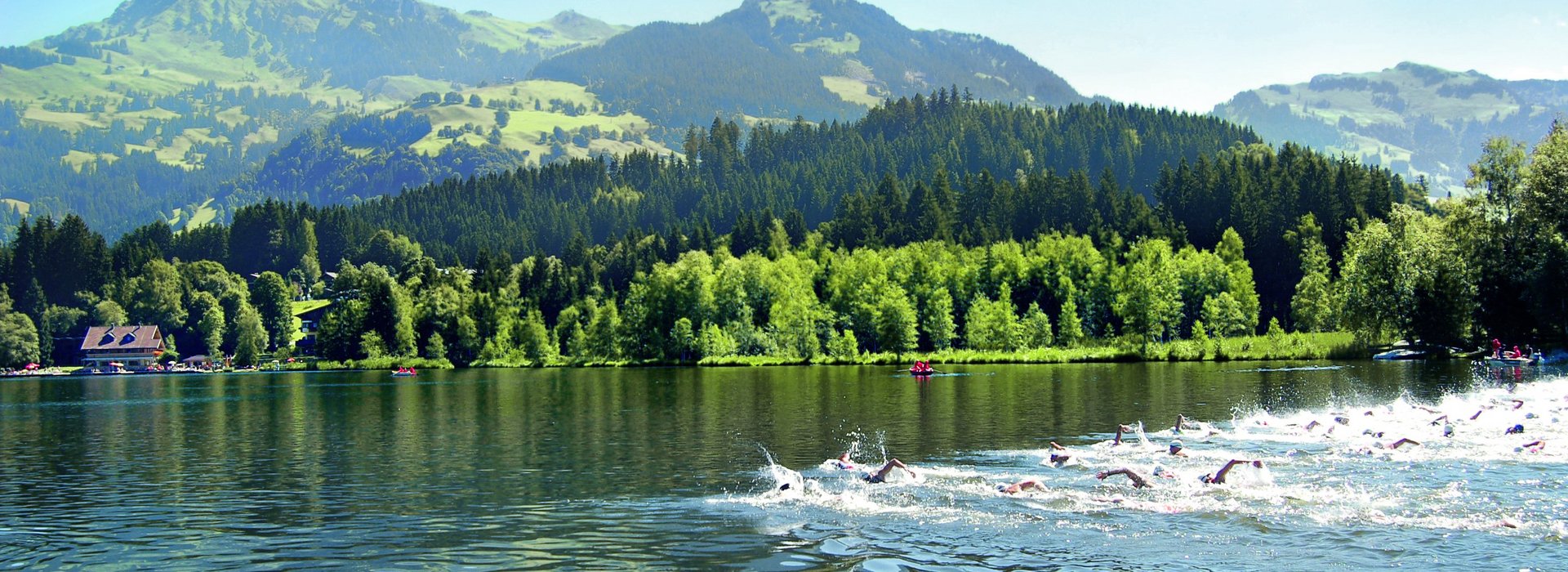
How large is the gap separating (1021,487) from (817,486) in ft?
22.5

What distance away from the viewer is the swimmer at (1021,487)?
35250mm

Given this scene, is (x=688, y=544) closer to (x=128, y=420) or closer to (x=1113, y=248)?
(x=128, y=420)

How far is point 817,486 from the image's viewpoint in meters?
37.7

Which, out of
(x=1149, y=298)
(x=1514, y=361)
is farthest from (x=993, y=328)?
(x=1514, y=361)

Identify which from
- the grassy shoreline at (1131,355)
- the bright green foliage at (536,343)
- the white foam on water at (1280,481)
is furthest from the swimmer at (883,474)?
the bright green foliage at (536,343)

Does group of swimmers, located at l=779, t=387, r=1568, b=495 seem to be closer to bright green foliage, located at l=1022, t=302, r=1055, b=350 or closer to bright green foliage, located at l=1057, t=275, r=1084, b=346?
bright green foliage, located at l=1022, t=302, r=1055, b=350

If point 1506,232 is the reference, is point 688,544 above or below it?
below

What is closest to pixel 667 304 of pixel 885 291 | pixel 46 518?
pixel 885 291

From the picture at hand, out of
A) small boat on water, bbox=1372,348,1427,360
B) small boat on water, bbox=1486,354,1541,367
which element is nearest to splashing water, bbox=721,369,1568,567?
small boat on water, bbox=1486,354,1541,367

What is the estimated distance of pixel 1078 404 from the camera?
2739 inches

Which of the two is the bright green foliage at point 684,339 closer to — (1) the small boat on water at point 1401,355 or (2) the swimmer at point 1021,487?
(1) the small boat on water at point 1401,355

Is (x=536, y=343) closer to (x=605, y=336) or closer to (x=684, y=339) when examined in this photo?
(x=605, y=336)

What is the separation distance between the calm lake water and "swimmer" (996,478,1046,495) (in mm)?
661

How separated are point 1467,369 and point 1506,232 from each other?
833 inches
